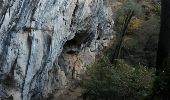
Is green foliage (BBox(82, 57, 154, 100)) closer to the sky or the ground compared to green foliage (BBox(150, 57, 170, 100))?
closer to the ground

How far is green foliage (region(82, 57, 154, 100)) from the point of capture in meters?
14.1

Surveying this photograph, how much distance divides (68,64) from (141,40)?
34.1ft

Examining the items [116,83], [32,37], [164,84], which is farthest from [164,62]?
[116,83]

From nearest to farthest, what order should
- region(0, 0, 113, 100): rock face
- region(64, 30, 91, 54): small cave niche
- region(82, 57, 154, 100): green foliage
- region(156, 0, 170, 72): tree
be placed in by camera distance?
region(156, 0, 170, 72): tree → region(0, 0, 113, 100): rock face → region(82, 57, 154, 100): green foliage → region(64, 30, 91, 54): small cave niche

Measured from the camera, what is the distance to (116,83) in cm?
1506

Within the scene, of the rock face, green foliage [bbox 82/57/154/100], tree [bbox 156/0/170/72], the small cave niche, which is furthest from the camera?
the small cave niche

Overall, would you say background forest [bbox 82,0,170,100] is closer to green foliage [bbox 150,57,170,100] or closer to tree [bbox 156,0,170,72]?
green foliage [bbox 150,57,170,100]

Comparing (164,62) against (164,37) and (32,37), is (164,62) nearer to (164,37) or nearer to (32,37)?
(164,37)

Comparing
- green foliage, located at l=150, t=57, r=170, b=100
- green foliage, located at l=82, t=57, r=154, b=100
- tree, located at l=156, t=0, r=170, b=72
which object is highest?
tree, located at l=156, t=0, r=170, b=72

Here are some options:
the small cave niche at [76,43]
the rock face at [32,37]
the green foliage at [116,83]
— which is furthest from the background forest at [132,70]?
the rock face at [32,37]

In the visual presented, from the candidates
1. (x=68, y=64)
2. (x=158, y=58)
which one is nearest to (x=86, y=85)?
(x=68, y=64)

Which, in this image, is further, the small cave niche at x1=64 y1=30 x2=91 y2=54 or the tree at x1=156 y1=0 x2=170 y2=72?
→ the small cave niche at x1=64 y1=30 x2=91 y2=54

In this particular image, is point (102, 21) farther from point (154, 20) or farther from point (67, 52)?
point (154, 20)

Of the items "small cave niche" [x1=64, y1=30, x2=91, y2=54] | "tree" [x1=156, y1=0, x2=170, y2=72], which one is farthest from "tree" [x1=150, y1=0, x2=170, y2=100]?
"small cave niche" [x1=64, y1=30, x2=91, y2=54]
